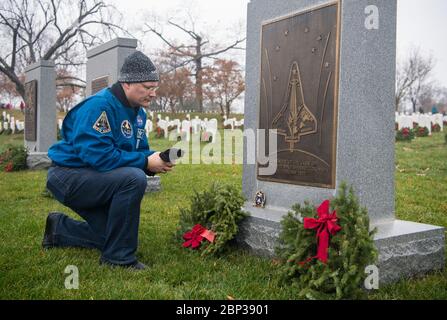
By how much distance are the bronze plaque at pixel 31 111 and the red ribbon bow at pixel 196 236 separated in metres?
9.02

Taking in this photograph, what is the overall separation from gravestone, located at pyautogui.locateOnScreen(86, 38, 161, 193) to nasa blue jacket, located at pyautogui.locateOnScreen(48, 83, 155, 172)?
11.7 ft

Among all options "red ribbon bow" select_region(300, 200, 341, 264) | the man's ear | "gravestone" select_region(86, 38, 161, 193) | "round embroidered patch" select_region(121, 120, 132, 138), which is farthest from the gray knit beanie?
"gravestone" select_region(86, 38, 161, 193)

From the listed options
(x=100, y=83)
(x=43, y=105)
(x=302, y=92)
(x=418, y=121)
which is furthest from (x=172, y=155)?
(x=418, y=121)

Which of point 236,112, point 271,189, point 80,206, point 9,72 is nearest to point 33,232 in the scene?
point 80,206

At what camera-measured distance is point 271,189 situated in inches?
171

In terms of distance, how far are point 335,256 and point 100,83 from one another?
606cm

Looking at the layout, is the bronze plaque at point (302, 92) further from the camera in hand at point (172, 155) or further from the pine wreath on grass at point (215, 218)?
the camera in hand at point (172, 155)

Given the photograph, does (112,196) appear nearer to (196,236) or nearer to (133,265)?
(133,265)

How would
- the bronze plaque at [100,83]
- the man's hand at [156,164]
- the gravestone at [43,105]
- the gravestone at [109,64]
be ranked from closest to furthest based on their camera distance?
the man's hand at [156,164] < the gravestone at [109,64] < the bronze plaque at [100,83] < the gravestone at [43,105]

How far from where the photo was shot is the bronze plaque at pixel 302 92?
146 inches

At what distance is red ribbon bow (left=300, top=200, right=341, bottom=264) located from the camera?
3.12m

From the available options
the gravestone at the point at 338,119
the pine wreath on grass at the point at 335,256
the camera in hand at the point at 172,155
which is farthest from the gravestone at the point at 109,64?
the pine wreath on grass at the point at 335,256

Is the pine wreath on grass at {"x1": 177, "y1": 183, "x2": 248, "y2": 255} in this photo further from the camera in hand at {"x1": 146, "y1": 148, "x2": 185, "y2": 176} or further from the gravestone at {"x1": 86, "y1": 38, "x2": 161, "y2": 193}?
the gravestone at {"x1": 86, "y1": 38, "x2": 161, "y2": 193}
